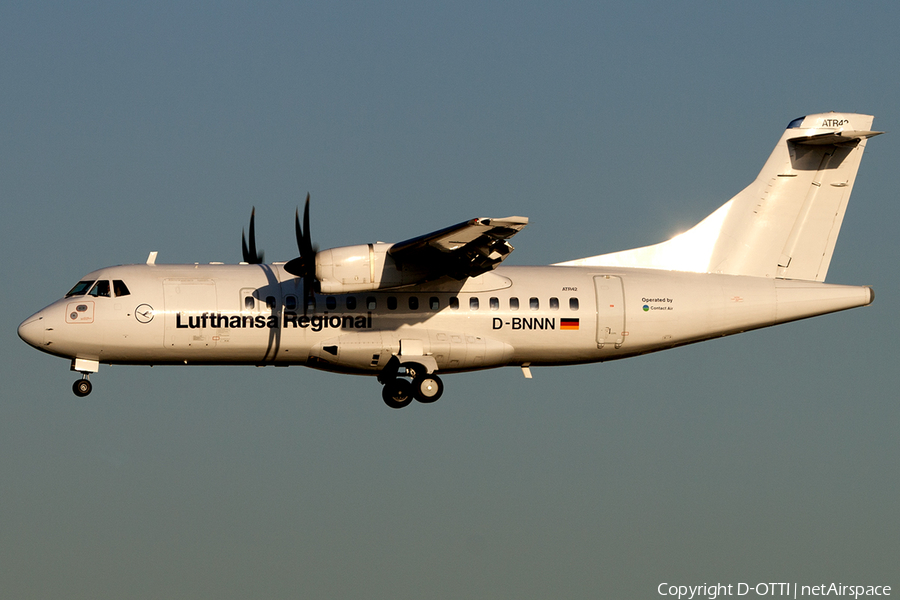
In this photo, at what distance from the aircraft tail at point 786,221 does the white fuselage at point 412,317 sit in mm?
778

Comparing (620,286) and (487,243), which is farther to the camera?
(620,286)

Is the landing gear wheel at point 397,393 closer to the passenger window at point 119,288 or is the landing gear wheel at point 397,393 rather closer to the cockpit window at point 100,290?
the passenger window at point 119,288

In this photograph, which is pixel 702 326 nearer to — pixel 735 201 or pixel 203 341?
pixel 735 201

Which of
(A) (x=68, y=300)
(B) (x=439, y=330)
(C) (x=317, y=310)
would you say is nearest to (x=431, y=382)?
(B) (x=439, y=330)

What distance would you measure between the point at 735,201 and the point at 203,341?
1293cm

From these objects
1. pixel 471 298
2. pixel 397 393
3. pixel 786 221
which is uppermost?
pixel 786 221

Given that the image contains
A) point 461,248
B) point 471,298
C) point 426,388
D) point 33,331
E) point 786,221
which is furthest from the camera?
point 786,221

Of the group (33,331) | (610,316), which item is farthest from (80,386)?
(610,316)

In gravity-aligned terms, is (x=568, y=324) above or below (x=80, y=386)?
above

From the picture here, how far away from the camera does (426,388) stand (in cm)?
2725

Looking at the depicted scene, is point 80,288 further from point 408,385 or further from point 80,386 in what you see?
point 408,385

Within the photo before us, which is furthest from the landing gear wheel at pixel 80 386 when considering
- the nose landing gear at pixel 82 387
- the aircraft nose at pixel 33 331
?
the aircraft nose at pixel 33 331

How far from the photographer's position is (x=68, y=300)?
89.2ft

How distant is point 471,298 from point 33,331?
9.36m
